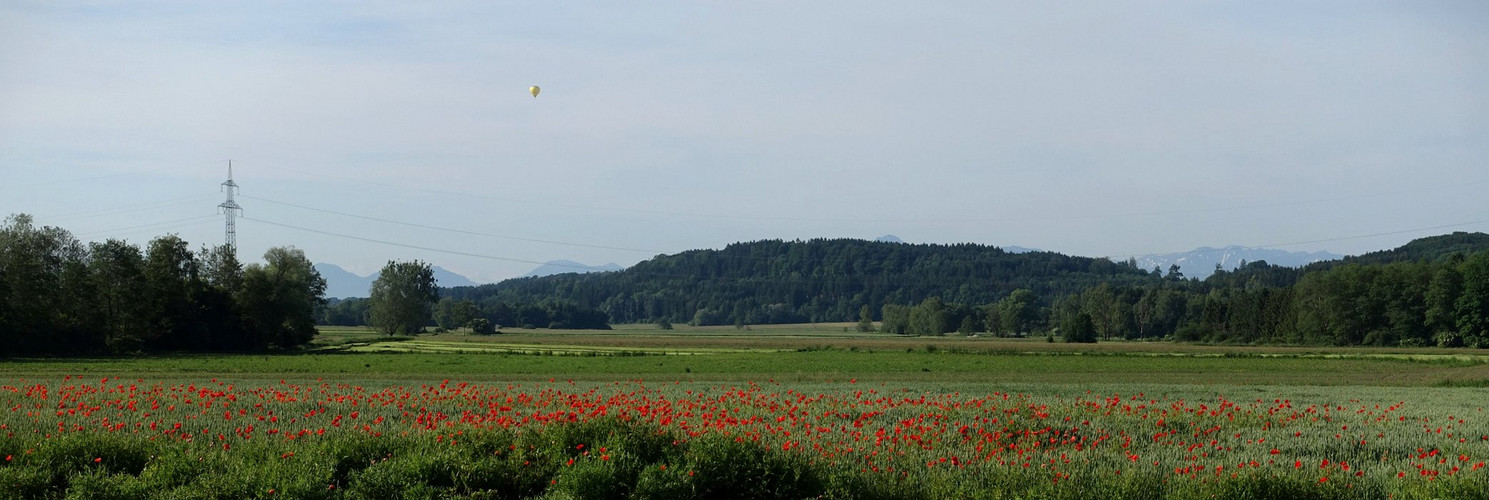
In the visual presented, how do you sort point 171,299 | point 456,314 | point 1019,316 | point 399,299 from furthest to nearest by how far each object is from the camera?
point 1019,316 → point 456,314 → point 399,299 → point 171,299

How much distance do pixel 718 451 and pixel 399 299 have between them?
146 m

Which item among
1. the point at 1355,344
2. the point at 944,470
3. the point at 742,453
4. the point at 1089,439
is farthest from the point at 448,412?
the point at 1355,344

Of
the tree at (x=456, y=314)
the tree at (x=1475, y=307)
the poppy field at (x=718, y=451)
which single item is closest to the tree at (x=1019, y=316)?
the tree at (x=1475, y=307)

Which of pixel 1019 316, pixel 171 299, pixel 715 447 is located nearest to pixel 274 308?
pixel 171 299

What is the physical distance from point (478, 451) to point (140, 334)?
260ft

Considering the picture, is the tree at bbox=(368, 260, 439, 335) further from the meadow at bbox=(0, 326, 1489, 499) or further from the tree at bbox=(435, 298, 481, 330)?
the meadow at bbox=(0, 326, 1489, 499)

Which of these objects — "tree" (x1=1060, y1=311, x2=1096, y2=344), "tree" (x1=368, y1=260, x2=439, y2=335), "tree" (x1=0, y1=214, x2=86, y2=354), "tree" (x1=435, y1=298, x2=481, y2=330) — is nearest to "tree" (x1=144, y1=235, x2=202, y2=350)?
"tree" (x1=0, y1=214, x2=86, y2=354)

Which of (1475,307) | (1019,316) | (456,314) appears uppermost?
(456,314)

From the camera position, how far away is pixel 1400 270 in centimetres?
11969

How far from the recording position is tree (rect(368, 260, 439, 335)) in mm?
151625

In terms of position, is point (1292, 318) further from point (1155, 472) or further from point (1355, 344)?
point (1155, 472)

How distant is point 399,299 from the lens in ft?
498

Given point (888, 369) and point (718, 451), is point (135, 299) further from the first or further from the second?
point (718, 451)

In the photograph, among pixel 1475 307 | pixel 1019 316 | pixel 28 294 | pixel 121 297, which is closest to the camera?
pixel 28 294
